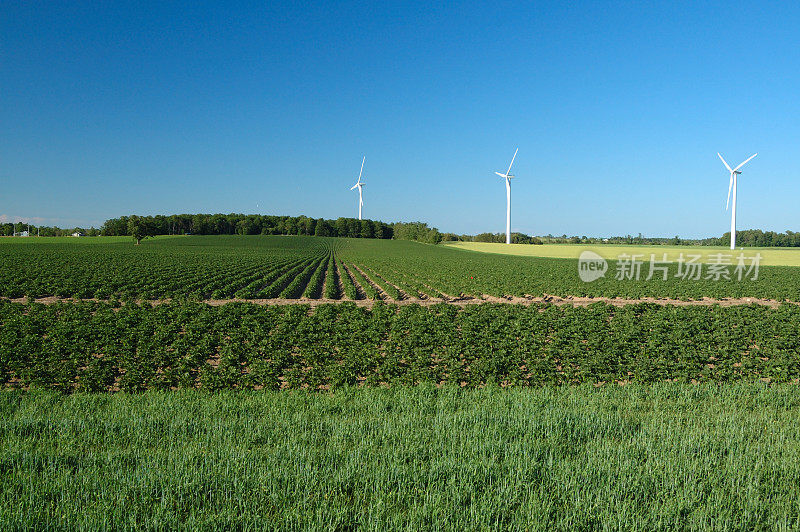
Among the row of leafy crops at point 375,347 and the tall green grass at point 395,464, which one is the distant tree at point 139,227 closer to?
the row of leafy crops at point 375,347

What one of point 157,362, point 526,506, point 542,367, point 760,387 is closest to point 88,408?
point 157,362

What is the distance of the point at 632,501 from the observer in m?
5.83

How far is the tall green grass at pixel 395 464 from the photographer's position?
17.9 ft

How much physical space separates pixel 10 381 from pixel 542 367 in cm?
1585

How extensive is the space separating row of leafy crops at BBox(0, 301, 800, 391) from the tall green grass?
9.04 feet

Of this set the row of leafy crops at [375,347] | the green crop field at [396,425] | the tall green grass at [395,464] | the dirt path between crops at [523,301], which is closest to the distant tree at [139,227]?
the dirt path between crops at [523,301]

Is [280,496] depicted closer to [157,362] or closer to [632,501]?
[632,501]

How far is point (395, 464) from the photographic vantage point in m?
6.59

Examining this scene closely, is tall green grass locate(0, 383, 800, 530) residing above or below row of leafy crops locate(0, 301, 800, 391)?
above

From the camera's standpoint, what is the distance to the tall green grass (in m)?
5.46

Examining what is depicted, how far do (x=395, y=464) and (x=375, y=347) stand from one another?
31.8ft

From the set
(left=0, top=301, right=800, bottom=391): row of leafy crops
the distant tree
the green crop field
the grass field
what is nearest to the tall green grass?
the green crop field

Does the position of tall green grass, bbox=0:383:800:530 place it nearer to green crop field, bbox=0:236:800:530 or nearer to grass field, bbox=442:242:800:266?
green crop field, bbox=0:236:800:530

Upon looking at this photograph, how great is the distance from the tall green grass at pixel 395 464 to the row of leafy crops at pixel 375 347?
275cm
